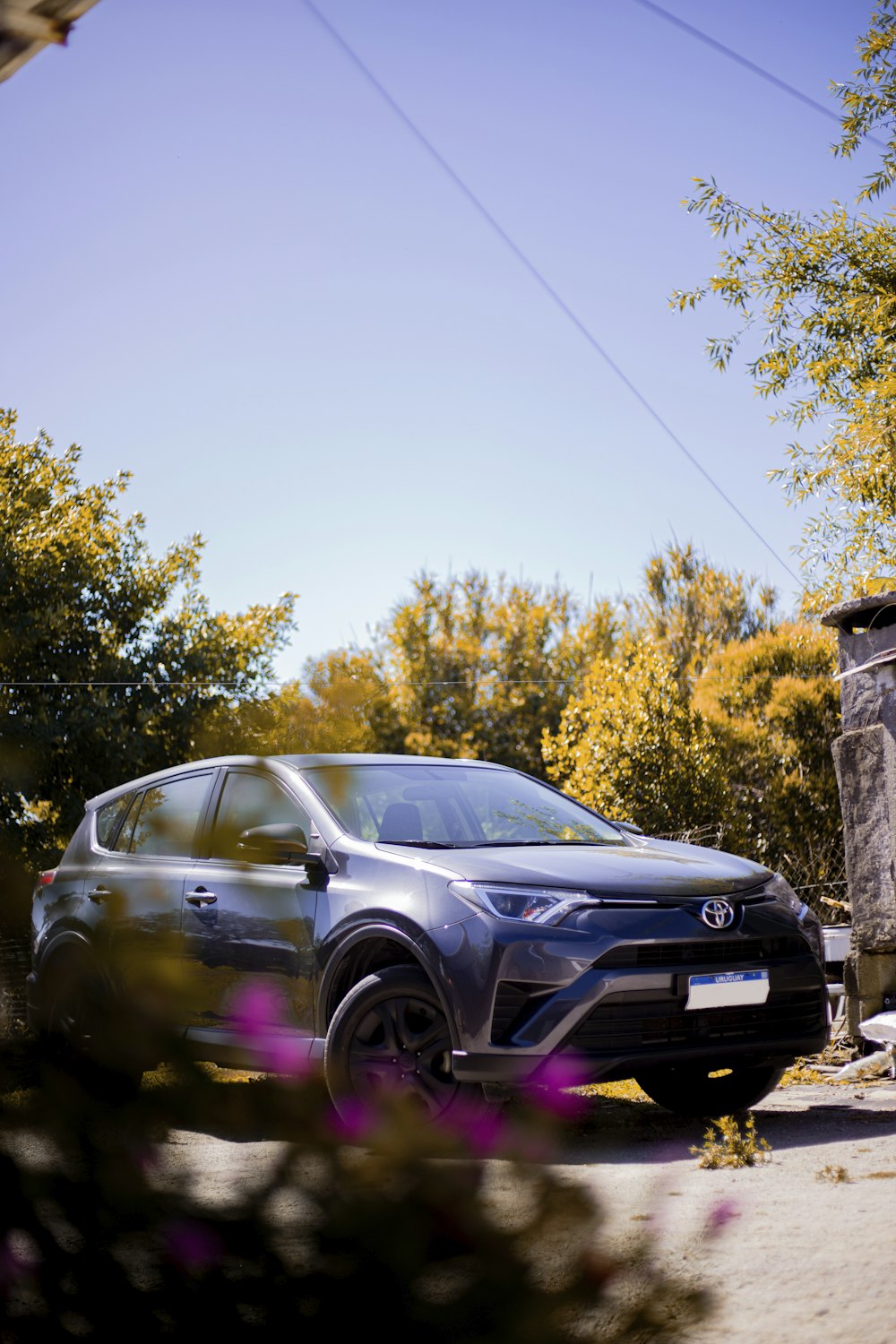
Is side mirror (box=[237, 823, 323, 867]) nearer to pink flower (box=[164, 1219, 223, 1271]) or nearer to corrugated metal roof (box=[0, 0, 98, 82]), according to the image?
pink flower (box=[164, 1219, 223, 1271])

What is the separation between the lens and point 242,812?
1.47 metres

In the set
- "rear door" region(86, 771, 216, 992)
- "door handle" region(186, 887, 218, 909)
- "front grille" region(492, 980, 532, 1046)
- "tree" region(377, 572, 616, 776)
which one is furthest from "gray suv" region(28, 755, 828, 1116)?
"tree" region(377, 572, 616, 776)

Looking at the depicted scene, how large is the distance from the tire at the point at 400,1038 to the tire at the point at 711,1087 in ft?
3.55

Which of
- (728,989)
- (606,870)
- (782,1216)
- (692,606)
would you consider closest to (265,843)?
(782,1216)

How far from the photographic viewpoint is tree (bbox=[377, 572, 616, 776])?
3940 centimetres

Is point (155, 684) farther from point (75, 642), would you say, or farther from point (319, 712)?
point (319, 712)

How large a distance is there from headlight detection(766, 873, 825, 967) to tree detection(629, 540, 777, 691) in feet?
107

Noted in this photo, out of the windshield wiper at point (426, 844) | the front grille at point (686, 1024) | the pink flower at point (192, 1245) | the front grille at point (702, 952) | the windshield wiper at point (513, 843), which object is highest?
the windshield wiper at point (426, 844)

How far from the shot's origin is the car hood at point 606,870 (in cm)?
497

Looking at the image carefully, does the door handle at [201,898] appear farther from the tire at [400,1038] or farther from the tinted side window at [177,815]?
the tire at [400,1038]

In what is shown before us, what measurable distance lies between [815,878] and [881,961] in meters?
3.19

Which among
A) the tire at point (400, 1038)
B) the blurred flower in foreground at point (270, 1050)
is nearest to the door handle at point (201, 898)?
the blurred flower in foreground at point (270, 1050)

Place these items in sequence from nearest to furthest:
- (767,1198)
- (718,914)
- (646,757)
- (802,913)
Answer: (767,1198)
(718,914)
(802,913)
(646,757)

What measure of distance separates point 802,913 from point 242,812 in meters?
4.48
